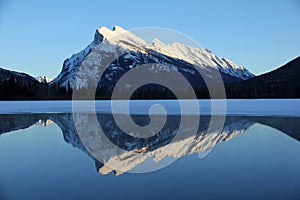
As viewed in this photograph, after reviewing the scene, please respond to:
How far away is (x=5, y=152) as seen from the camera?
27.8 feet

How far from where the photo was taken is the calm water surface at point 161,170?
482cm

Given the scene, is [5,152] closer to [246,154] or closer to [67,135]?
[67,135]

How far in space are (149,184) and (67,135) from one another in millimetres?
7451

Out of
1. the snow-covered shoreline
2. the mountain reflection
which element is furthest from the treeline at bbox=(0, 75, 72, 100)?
the mountain reflection

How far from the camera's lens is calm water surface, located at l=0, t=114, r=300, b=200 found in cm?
482

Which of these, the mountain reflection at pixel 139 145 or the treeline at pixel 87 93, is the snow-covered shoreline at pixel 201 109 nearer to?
the mountain reflection at pixel 139 145

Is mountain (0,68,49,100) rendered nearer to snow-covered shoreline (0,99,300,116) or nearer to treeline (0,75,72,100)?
treeline (0,75,72,100)

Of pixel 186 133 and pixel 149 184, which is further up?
pixel 186 133

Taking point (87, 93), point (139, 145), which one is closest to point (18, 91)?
point (87, 93)

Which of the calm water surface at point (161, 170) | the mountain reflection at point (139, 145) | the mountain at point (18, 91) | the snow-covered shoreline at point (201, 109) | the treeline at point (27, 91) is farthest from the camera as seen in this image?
the treeline at point (27, 91)

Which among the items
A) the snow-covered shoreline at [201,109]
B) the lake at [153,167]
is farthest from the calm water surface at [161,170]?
the snow-covered shoreline at [201,109]

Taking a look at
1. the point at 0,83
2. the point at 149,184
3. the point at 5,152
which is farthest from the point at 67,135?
the point at 0,83

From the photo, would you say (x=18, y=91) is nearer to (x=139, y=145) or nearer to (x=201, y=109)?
(x=201, y=109)

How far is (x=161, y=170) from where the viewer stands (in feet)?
20.8
